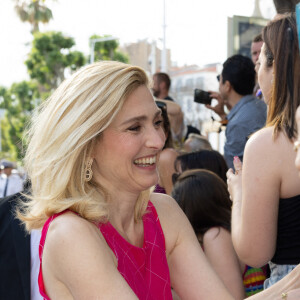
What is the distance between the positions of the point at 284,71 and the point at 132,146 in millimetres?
684

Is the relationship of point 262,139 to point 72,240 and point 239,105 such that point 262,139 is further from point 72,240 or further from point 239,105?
point 239,105

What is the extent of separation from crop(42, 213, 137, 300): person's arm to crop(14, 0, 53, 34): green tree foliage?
49.8 metres

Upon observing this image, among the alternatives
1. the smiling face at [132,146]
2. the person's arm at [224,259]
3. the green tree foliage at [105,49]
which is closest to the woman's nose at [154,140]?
the smiling face at [132,146]

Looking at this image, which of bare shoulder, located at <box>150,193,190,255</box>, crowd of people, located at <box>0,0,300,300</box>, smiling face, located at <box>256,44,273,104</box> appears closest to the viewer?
crowd of people, located at <box>0,0,300,300</box>

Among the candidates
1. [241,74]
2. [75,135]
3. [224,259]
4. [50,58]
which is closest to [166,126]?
[241,74]

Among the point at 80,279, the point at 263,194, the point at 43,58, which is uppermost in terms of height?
the point at 263,194

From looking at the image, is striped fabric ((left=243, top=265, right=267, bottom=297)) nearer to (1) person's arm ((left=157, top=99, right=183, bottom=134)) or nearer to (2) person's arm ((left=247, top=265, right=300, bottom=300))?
(2) person's arm ((left=247, top=265, right=300, bottom=300))

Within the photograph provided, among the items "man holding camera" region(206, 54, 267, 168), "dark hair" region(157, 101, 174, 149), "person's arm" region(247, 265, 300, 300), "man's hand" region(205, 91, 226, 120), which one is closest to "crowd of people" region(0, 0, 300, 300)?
"person's arm" region(247, 265, 300, 300)

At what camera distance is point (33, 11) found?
49.6 m

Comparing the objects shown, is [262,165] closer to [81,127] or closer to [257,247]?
[257,247]

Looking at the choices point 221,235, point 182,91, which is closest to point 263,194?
point 221,235

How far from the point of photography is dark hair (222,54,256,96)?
4.76m

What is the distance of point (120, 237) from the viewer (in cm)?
221

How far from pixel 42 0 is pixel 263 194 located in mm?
49430
